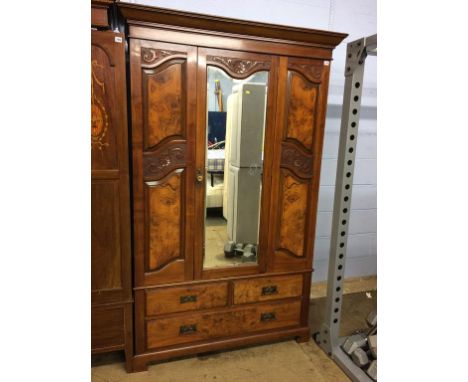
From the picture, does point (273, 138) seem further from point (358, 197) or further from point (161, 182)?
point (358, 197)

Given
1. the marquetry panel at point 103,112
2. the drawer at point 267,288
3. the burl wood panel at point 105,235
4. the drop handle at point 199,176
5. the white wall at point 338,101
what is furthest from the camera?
the white wall at point 338,101

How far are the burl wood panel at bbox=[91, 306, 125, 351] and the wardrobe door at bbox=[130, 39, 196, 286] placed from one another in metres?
0.22

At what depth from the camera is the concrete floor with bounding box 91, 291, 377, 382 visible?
1754mm

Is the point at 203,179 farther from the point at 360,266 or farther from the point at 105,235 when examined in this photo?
the point at 360,266

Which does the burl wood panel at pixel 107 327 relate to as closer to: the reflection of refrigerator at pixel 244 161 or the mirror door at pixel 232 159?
the mirror door at pixel 232 159

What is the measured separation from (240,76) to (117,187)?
821 millimetres

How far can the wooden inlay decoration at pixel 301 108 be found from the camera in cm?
172

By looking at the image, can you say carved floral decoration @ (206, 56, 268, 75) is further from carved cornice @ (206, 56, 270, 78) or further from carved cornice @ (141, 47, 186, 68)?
carved cornice @ (141, 47, 186, 68)

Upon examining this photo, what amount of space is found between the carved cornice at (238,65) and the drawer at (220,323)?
1.30 meters

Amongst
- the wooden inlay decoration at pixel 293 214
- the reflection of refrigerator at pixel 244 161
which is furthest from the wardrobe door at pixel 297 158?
the reflection of refrigerator at pixel 244 161

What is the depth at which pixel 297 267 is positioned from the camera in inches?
77.2

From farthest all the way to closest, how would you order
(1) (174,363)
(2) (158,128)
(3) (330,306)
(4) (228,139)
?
(3) (330,306), (1) (174,363), (4) (228,139), (2) (158,128)

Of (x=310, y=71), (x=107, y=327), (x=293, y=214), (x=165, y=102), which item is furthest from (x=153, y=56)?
(x=107, y=327)

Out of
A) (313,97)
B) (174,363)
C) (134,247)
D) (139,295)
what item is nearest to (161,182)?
(134,247)
